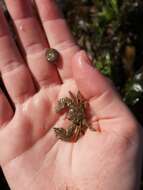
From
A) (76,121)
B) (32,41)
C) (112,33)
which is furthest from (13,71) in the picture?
(112,33)

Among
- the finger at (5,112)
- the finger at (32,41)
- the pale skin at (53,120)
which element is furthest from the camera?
the finger at (32,41)

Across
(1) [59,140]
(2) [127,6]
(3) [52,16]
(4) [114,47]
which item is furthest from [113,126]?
(2) [127,6]

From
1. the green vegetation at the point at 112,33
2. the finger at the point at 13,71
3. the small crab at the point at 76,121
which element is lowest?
the green vegetation at the point at 112,33

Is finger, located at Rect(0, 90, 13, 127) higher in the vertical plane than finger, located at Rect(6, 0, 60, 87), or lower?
lower

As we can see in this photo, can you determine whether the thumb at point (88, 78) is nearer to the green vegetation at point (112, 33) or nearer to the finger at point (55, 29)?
the finger at point (55, 29)

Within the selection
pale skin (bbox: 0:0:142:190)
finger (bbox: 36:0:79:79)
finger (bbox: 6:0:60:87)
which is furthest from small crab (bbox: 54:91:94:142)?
finger (bbox: 36:0:79:79)

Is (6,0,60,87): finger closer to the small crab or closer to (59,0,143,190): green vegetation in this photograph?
the small crab

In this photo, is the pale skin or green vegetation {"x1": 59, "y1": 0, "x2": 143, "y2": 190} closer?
the pale skin

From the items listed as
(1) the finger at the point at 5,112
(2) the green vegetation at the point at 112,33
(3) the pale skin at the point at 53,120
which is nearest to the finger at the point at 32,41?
(3) the pale skin at the point at 53,120
